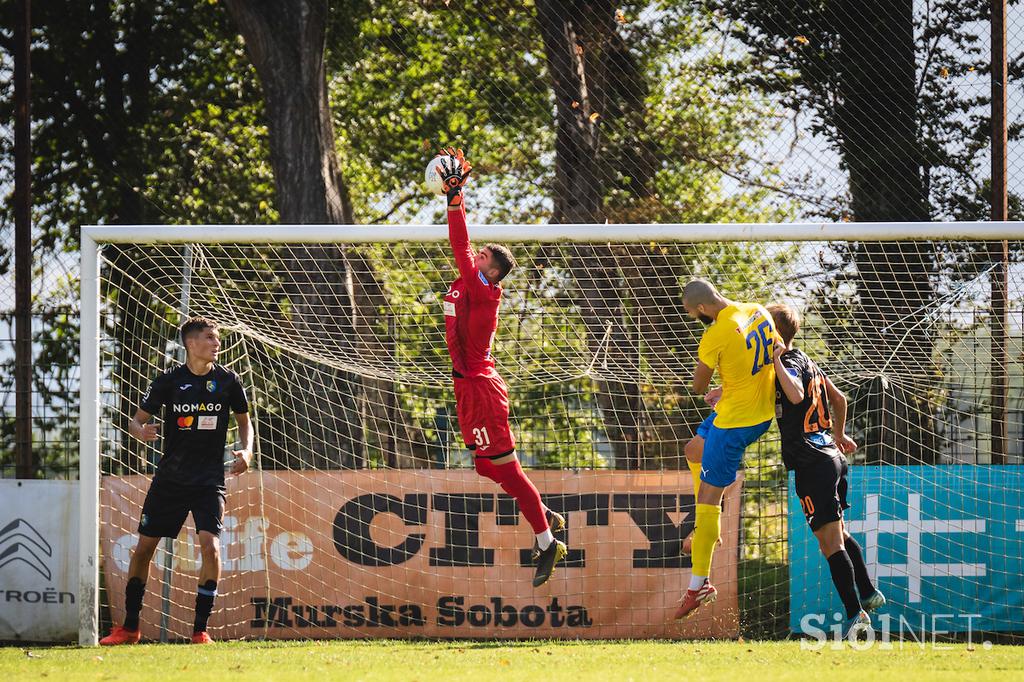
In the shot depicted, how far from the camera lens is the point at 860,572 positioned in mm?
5547

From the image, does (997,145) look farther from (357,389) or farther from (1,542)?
(1,542)

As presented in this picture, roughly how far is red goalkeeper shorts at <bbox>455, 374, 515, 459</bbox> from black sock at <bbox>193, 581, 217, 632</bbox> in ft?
6.27

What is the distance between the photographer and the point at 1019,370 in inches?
301

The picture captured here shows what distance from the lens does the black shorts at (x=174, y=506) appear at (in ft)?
19.5

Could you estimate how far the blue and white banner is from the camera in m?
7.30

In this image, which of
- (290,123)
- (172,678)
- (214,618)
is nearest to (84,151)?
(290,123)

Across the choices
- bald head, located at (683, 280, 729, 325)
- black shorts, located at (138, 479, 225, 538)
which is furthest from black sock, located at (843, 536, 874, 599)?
black shorts, located at (138, 479, 225, 538)

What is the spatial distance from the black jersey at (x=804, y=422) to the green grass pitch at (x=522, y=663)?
1.07 m

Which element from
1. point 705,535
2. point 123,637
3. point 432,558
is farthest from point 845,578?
point 123,637

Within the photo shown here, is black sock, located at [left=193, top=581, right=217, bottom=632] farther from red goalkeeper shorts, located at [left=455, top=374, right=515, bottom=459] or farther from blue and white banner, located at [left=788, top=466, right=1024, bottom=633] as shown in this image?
blue and white banner, located at [left=788, top=466, right=1024, bottom=633]

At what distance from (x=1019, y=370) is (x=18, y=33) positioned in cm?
899

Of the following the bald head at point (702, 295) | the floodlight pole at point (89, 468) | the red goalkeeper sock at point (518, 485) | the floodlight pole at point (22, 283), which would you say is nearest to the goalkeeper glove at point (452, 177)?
the bald head at point (702, 295)

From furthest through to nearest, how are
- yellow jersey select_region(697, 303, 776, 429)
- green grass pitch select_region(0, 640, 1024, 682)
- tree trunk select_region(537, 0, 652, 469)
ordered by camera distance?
tree trunk select_region(537, 0, 652, 469) < yellow jersey select_region(697, 303, 776, 429) < green grass pitch select_region(0, 640, 1024, 682)

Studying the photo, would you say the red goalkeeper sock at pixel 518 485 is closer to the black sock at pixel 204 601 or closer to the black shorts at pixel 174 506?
the black shorts at pixel 174 506
